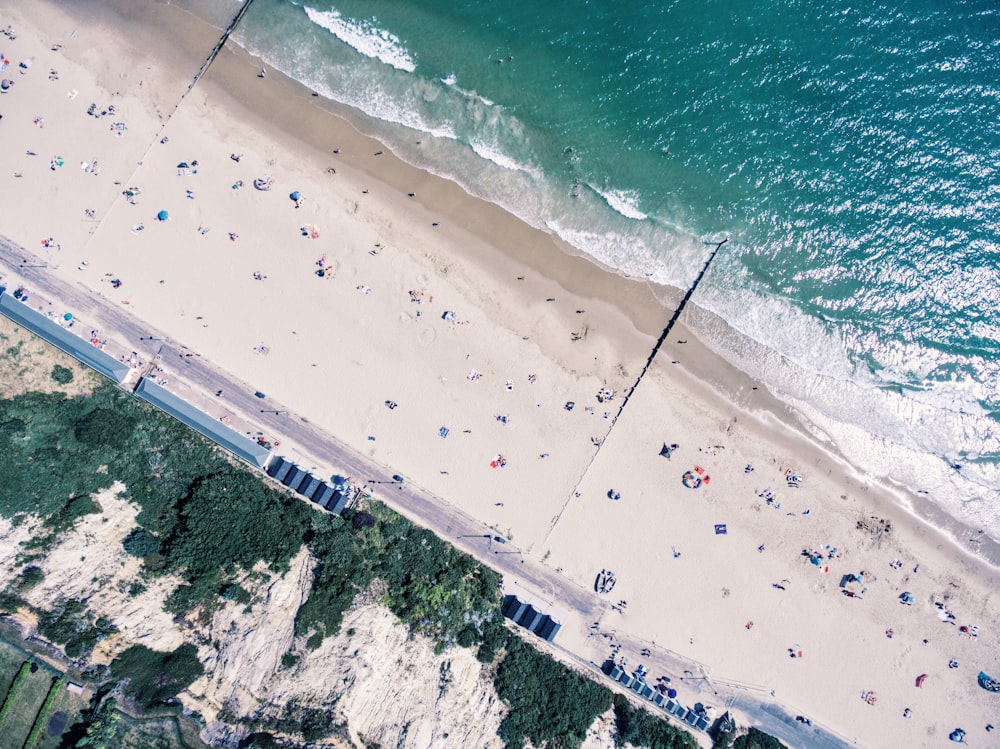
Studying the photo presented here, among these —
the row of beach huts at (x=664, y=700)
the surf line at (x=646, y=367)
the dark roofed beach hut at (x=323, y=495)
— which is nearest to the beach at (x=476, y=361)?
the surf line at (x=646, y=367)

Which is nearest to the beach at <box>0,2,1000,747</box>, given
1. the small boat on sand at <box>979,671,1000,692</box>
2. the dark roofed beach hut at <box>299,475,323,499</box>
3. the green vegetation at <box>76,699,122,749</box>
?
the small boat on sand at <box>979,671,1000,692</box>

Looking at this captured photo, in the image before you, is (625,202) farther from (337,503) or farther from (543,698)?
(543,698)

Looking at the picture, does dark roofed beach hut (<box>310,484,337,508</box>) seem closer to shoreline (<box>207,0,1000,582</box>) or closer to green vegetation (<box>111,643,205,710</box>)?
green vegetation (<box>111,643,205,710</box>)

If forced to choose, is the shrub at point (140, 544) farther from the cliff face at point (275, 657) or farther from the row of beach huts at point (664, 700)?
the row of beach huts at point (664, 700)

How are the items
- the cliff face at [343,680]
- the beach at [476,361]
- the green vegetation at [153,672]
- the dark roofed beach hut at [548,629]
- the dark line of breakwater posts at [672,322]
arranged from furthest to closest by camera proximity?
the dark line of breakwater posts at [672,322] → the beach at [476,361] → the dark roofed beach hut at [548,629] → the cliff face at [343,680] → the green vegetation at [153,672]

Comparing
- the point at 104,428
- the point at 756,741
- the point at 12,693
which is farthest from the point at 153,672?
the point at 756,741

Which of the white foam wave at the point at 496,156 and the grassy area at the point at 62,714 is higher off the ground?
the white foam wave at the point at 496,156

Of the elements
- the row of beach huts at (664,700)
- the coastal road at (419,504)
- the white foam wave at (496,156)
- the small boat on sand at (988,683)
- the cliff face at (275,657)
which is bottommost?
the cliff face at (275,657)
